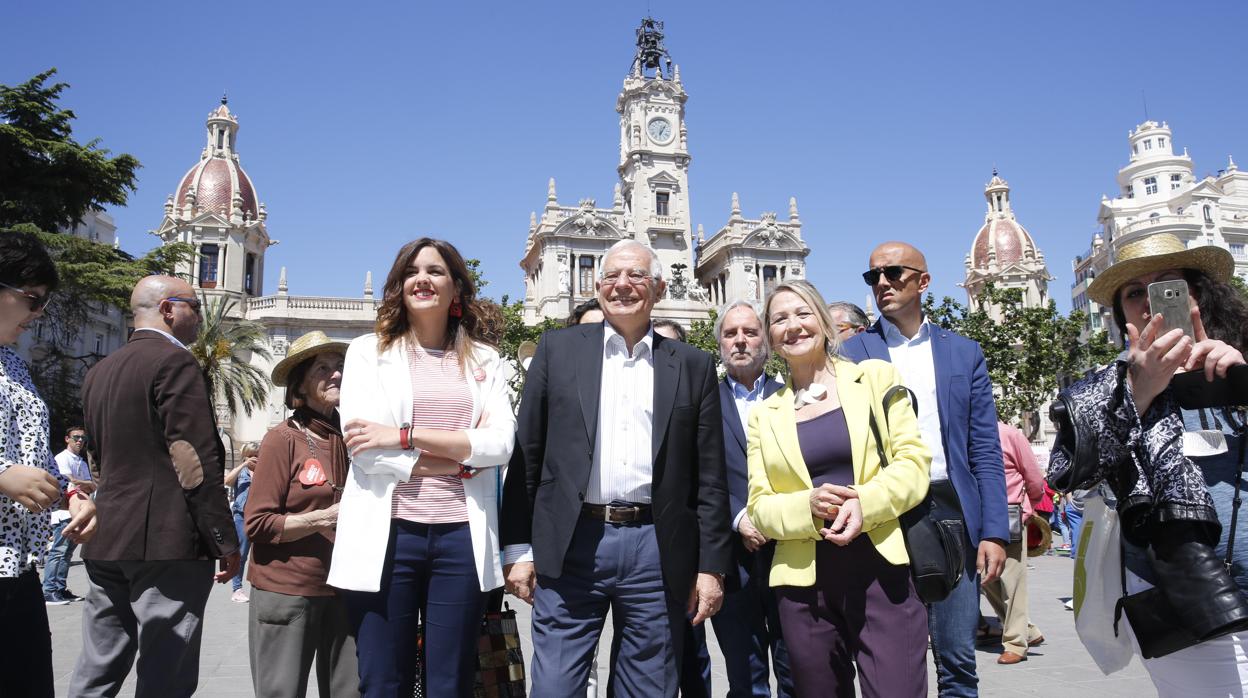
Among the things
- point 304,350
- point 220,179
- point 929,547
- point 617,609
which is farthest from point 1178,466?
point 220,179

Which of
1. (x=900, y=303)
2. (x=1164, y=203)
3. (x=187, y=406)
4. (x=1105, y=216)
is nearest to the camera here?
(x=187, y=406)

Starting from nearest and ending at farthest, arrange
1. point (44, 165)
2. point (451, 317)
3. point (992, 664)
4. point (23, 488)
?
1. point (23, 488)
2. point (451, 317)
3. point (992, 664)
4. point (44, 165)

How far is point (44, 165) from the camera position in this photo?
2400 centimetres

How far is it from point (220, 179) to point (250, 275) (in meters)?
6.85

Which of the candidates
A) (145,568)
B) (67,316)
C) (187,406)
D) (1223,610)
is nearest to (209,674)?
(145,568)

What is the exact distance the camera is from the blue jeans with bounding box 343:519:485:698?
3.15m

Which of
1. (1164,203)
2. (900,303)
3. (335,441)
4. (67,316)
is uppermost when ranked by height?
(1164,203)

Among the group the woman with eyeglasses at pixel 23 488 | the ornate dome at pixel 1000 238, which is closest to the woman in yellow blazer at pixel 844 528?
the woman with eyeglasses at pixel 23 488

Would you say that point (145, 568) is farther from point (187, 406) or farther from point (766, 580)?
point (766, 580)

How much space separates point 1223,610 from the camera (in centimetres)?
244

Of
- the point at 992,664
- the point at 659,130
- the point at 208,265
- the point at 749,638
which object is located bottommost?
the point at 992,664

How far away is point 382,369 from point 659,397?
1210 mm

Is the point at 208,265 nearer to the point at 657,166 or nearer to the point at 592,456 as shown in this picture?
the point at 657,166

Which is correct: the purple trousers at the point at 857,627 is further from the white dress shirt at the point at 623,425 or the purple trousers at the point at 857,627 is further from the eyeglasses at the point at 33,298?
the eyeglasses at the point at 33,298
